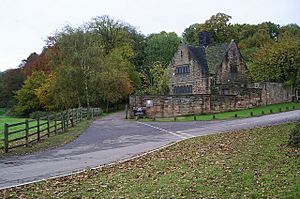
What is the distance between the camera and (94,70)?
46.9 m

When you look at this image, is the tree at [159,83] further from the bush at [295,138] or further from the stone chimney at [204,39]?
the bush at [295,138]

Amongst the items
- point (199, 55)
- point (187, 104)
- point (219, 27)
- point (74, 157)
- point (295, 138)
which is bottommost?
point (74, 157)

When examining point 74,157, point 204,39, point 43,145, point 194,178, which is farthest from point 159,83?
point 194,178

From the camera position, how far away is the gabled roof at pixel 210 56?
4956 centimetres

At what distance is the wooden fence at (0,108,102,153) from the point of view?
1698 cm

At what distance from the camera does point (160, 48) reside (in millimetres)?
74000

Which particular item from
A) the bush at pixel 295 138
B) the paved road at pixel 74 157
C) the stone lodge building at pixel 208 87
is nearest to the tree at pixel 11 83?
the stone lodge building at pixel 208 87

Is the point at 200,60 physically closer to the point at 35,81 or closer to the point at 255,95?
the point at 255,95

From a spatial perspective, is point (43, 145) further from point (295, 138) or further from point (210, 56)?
point (210, 56)

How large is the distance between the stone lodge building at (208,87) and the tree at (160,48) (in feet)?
51.7

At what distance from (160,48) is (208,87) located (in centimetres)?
2818

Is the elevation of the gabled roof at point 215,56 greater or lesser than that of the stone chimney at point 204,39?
lesser

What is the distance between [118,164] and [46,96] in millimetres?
42380

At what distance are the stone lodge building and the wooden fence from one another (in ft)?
22.0
